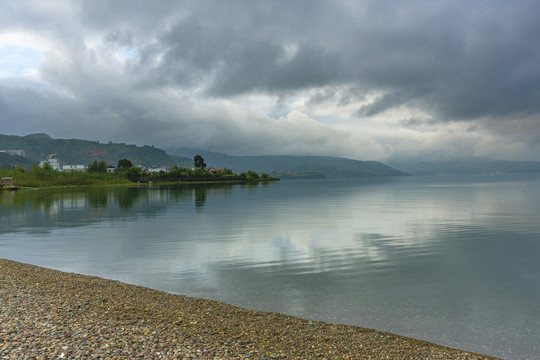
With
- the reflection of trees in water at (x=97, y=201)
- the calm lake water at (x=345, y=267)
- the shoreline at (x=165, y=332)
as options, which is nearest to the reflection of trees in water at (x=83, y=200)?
the reflection of trees in water at (x=97, y=201)

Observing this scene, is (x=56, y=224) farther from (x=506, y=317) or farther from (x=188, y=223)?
(x=506, y=317)

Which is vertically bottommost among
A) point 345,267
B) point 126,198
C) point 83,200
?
point 345,267

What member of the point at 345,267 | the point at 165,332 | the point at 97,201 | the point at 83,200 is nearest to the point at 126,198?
the point at 83,200

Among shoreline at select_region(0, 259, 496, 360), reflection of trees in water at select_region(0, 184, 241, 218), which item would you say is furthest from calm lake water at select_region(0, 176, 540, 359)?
reflection of trees in water at select_region(0, 184, 241, 218)

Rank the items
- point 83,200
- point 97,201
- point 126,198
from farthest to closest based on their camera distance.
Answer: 1. point 126,198
2. point 83,200
3. point 97,201

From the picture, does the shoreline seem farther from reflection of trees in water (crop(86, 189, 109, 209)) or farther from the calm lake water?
reflection of trees in water (crop(86, 189, 109, 209))

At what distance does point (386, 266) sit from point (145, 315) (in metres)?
17.9

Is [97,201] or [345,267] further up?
[97,201]

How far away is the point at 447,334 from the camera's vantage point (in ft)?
48.9

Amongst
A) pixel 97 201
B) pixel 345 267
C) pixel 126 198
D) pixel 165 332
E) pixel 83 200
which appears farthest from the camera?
pixel 126 198

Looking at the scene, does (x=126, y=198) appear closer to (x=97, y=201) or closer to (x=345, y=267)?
(x=97, y=201)

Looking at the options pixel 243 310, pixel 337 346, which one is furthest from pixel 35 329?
pixel 337 346

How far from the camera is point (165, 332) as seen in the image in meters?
12.8

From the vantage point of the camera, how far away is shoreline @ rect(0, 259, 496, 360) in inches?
437
